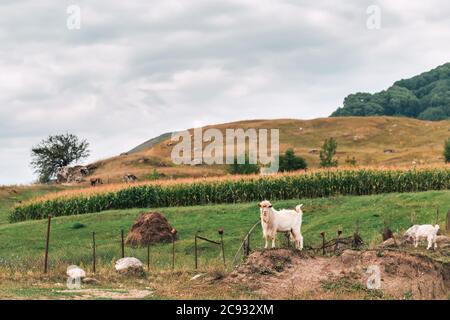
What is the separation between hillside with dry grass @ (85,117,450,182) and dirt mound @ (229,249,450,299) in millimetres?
63994

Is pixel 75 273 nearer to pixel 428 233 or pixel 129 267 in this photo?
pixel 129 267

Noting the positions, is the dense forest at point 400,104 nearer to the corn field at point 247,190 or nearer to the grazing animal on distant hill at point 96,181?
the grazing animal on distant hill at point 96,181

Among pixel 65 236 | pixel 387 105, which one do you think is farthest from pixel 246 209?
pixel 387 105

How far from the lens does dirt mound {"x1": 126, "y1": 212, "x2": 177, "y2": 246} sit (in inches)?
1489

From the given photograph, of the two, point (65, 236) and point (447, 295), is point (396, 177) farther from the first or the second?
point (447, 295)

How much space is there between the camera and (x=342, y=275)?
2112 cm

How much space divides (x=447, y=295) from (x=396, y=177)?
97.0ft

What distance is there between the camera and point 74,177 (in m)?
88.2

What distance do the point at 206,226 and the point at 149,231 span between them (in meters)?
4.65

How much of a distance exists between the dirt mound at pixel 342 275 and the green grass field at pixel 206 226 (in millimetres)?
9057

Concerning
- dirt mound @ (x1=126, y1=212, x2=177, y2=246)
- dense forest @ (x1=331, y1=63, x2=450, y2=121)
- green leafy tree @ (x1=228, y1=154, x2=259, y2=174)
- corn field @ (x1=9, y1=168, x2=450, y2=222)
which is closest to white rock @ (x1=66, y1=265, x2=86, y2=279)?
dirt mound @ (x1=126, y1=212, x2=177, y2=246)

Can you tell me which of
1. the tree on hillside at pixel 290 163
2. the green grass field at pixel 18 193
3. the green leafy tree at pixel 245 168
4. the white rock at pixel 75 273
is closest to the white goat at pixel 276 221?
the white rock at pixel 75 273

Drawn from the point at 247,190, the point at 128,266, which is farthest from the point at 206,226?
the point at 128,266
